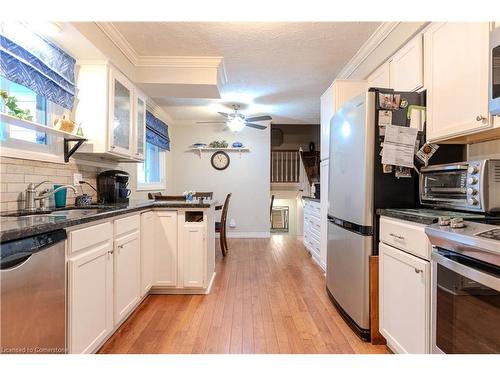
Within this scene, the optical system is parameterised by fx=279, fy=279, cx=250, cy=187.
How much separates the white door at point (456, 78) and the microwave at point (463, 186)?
216 millimetres

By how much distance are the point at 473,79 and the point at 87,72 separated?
9.03 feet

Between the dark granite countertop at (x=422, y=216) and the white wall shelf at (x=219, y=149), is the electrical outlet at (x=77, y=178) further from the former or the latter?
the white wall shelf at (x=219, y=149)

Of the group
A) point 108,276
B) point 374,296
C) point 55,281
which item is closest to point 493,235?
point 374,296

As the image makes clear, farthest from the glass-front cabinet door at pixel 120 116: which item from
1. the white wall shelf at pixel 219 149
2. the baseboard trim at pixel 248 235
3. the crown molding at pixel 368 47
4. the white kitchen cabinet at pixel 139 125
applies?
the baseboard trim at pixel 248 235

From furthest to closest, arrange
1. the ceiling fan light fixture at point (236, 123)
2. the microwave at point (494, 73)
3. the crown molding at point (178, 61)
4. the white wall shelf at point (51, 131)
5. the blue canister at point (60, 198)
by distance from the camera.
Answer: the ceiling fan light fixture at point (236, 123), the crown molding at point (178, 61), the blue canister at point (60, 198), the white wall shelf at point (51, 131), the microwave at point (494, 73)

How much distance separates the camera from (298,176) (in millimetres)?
7246

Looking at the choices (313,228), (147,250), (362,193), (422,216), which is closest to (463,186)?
(422,216)

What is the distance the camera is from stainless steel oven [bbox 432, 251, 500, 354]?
999mm

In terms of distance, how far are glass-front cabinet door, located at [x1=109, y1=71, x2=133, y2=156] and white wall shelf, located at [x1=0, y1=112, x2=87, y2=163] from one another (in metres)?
0.26

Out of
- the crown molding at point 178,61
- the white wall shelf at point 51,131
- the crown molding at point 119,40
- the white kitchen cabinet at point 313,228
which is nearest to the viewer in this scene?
the white wall shelf at point 51,131

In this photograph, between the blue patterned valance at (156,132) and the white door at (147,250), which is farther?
the blue patterned valance at (156,132)

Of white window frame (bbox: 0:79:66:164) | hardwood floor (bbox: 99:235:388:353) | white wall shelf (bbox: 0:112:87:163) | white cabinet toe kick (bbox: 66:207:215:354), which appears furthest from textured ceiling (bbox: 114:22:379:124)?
hardwood floor (bbox: 99:235:388:353)

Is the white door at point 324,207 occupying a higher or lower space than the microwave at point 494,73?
lower

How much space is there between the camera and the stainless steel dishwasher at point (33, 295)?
1002 millimetres
